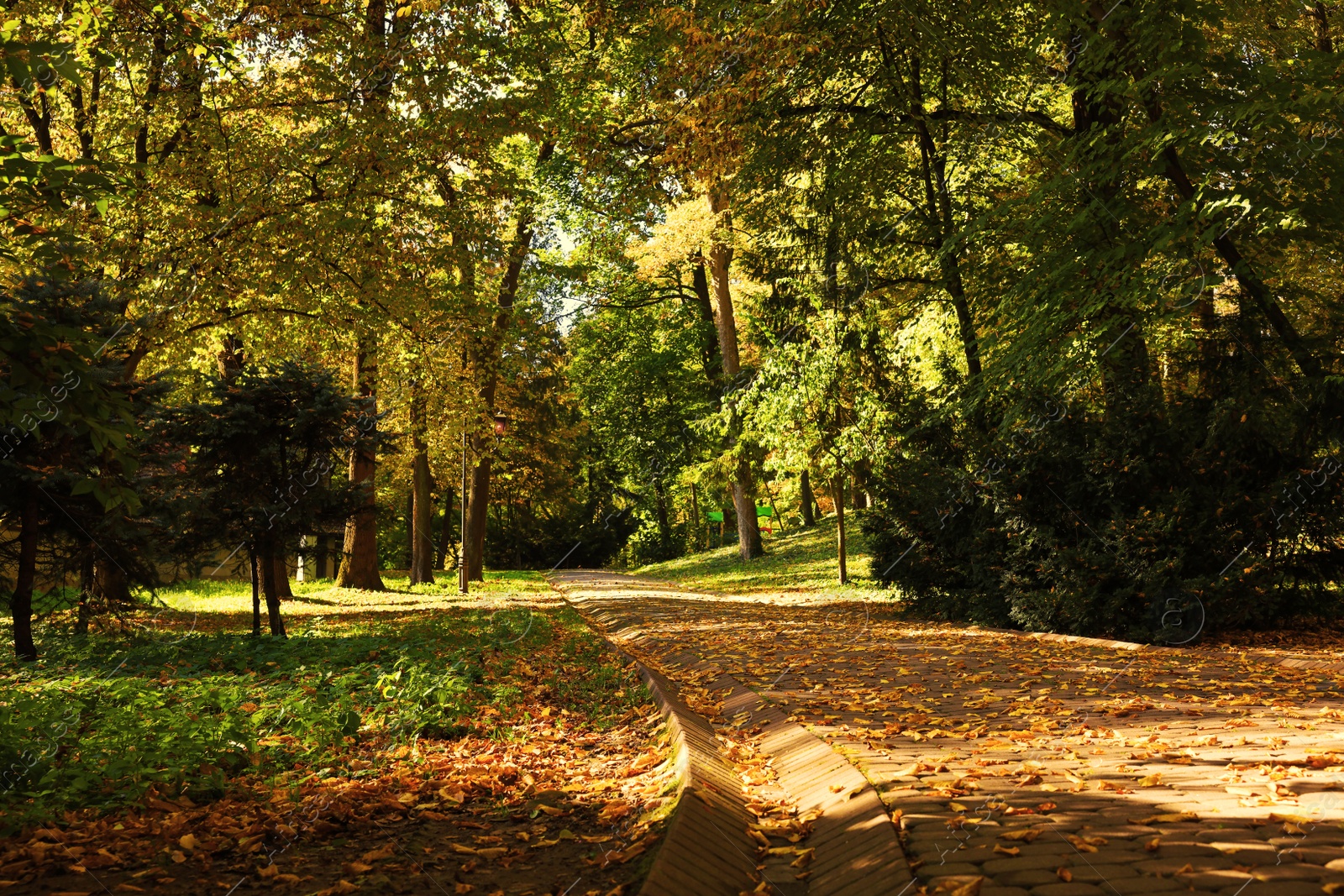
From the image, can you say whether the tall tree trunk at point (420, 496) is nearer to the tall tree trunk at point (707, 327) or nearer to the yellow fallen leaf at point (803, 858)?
the tall tree trunk at point (707, 327)

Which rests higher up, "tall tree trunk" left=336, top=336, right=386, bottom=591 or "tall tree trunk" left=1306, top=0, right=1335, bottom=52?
"tall tree trunk" left=1306, top=0, right=1335, bottom=52

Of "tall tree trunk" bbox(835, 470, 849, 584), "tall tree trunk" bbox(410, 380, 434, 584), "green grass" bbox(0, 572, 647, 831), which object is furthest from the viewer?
"tall tree trunk" bbox(410, 380, 434, 584)

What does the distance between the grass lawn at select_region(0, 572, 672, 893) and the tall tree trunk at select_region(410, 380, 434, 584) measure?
12447mm

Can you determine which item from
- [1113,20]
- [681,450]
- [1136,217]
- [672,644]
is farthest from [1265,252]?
[681,450]

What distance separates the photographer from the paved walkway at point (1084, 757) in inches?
133

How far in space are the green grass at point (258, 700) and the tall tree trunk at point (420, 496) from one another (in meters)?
8.99

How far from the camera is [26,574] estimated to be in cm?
1042

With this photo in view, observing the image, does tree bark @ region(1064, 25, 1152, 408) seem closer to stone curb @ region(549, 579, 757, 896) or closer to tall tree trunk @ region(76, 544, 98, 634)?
stone curb @ region(549, 579, 757, 896)

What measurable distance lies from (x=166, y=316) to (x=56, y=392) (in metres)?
10.7

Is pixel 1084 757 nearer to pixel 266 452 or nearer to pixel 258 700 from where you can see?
pixel 258 700

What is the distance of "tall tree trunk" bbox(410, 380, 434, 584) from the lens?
73.2 feet

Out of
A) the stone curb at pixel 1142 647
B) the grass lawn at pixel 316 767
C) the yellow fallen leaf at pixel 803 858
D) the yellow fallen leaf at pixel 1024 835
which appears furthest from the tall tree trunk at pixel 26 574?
the stone curb at pixel 1142 647

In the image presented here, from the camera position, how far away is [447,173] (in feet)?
49.1

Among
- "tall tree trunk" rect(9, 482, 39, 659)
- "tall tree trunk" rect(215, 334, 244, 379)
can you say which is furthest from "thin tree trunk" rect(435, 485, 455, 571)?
"tall tree trunk" rect(9, 482, 39, 659)
